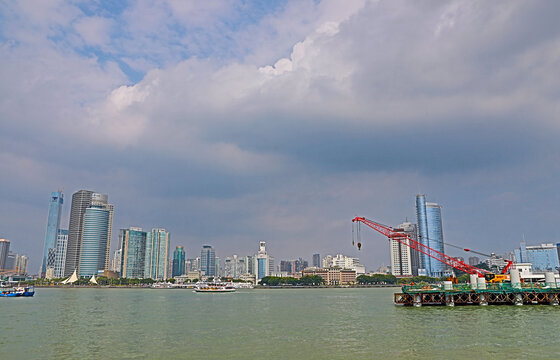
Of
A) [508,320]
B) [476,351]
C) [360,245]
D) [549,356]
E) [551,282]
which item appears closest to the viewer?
[549,356]

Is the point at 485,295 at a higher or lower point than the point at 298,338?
higher

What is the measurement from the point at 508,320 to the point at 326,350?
3201 cm

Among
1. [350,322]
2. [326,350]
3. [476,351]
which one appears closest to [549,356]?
[476,351]

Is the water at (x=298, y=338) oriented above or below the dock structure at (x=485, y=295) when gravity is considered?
below

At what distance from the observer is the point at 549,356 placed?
31797mm

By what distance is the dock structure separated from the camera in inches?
2950

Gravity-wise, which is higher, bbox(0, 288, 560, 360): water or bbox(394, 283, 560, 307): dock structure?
bbox(394, 283, 560, 307): dock structure

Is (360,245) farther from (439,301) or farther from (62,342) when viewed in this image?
(62,342)

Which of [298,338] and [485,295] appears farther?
[485,295]

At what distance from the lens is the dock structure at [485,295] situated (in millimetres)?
74938

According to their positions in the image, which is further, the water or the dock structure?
the dock structure

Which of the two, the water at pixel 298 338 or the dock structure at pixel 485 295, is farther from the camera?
the dock structure at pixel 485 295

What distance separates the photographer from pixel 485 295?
251 ft

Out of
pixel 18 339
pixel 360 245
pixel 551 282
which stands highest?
pixel 360 245
